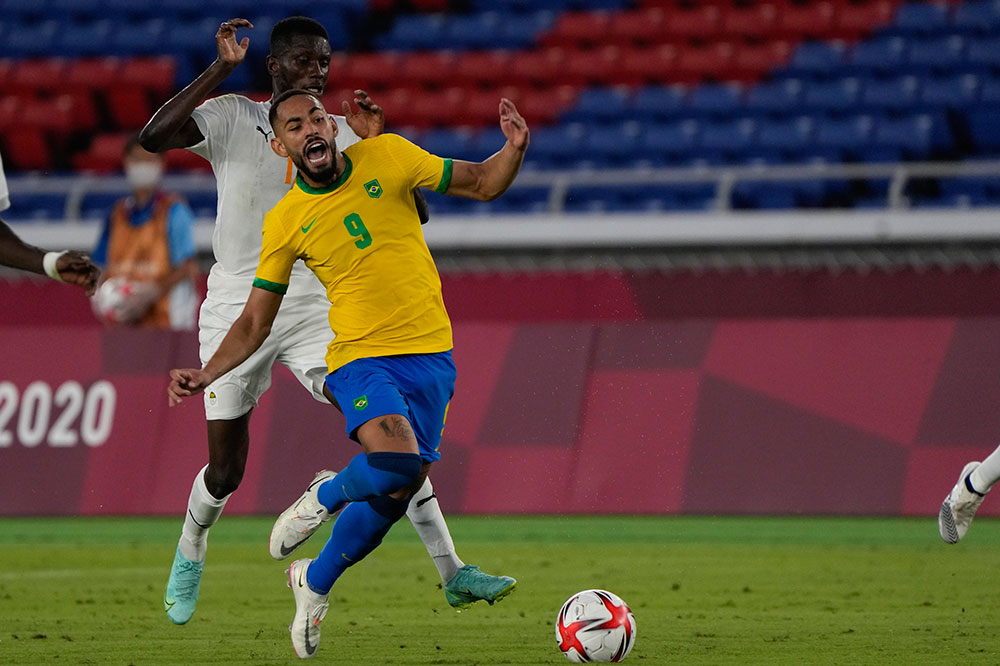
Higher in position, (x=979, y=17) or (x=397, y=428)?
(x=979, y=17)

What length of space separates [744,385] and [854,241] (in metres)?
3.12

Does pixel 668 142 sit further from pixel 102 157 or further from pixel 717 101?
pixel 102 157

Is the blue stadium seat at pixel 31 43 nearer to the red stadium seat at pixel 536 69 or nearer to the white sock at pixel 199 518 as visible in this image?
the red stadium seat at pixel 536 69

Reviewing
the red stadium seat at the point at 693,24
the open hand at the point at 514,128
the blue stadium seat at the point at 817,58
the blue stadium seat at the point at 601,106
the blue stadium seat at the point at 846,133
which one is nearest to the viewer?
the open hand at the point at 514,128

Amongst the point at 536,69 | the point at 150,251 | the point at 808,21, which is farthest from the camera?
the point at 536,69

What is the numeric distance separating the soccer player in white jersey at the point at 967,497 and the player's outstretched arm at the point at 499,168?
3.09 meters

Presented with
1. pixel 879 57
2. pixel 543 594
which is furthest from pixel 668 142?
pixel 543 594

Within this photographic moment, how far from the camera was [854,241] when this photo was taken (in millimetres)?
14352

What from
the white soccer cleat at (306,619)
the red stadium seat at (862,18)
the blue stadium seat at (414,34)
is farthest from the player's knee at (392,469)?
the blue stadium seat at (414,34)

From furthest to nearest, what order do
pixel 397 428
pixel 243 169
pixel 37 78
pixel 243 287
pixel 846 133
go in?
pixel 37 78
pixel 846 133
pixel 243 287
pixel 243 169
pixel 397 428

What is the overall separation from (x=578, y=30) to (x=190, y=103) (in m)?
13.8

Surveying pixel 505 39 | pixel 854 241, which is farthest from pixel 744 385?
pixel 505 39

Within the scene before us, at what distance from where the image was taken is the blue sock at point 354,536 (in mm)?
6418

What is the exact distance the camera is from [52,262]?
6.53 meters
